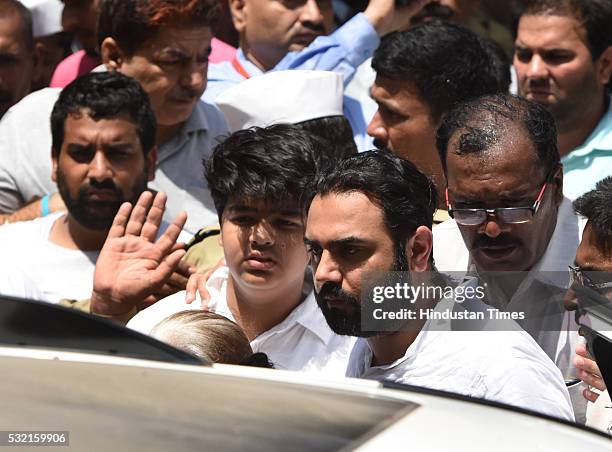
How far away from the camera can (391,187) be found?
3086mm

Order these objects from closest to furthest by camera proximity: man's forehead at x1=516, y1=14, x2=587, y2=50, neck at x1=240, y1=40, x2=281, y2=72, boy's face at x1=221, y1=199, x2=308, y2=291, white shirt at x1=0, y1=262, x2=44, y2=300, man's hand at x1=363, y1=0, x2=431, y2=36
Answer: boy's face at x1=221, y1=199, x2=308, y2=291 < white shirt at x1=0, y1=262, x2=44, y2=300 < man's forehead at x1=516, y1=14, x2=587, y2=50 < man's hand at x1=363, y1=0, x2=431, y2=36 < neck at x1=240, y1=40, x2=281, y2=72

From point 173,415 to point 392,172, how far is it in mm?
1444

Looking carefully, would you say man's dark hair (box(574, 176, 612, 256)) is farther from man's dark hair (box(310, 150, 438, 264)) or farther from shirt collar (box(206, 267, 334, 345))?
shirt collar (box(206, 267, 334, 345))

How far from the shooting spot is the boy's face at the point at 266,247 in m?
3.62

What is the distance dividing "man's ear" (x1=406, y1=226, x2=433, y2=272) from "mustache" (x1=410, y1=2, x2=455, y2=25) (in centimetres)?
282

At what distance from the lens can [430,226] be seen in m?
3.10

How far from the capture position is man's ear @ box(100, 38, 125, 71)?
5059 mm

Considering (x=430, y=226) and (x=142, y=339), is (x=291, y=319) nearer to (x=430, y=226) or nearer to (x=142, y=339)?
(x=430, y=226)

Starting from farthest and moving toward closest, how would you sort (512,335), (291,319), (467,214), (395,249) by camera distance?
(291,319) → (467,214) → (395,249) → (512,335)

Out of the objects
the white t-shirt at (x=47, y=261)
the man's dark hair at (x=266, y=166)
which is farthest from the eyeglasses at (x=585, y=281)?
the white t-shirt at (x=47, y=261)

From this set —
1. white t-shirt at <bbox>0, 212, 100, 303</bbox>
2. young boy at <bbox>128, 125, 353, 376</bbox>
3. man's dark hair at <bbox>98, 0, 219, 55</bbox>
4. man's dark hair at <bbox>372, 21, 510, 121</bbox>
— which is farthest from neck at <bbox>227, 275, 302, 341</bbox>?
man's dark hair at <bbox>98, 0, 219, 55</bbox>

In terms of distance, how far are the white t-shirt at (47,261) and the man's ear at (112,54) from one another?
2.96 feet

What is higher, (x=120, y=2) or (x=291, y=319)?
(x=120, y=2)

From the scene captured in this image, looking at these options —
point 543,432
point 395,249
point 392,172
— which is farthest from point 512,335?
point 543,432
